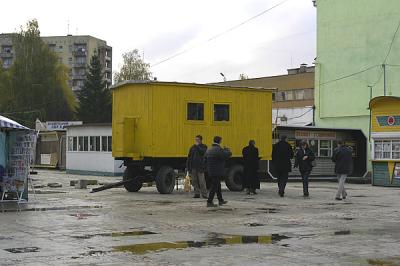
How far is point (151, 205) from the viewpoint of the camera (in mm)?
16656

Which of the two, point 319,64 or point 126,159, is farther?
point 319,64

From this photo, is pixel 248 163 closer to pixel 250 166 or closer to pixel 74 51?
pixel 250 166

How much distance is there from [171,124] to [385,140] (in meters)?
11.2

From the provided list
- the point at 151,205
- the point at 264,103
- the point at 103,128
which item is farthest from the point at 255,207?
the point at 103,128

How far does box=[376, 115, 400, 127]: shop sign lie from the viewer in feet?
89.4

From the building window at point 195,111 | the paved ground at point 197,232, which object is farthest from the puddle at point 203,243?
the building window at point 195,111

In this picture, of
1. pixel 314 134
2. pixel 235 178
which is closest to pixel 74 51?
pixel 314 134

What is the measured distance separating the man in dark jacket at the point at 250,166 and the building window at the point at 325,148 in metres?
14.6

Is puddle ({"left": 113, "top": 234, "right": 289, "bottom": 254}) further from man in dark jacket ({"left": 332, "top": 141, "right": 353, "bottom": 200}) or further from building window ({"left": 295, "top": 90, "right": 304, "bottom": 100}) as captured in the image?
building window ({"left": 295, "top": 90, "right": 304, "bottom": 100})

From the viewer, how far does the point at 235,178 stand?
22406mm

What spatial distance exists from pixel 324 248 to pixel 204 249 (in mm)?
1834

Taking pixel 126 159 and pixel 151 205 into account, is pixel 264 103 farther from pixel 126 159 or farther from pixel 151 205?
pixel 151 205

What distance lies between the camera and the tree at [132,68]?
80750 mm

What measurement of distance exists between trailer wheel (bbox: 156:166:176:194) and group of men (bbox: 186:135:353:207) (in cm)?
187
